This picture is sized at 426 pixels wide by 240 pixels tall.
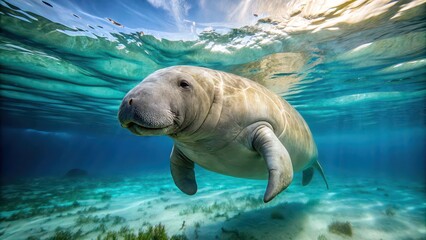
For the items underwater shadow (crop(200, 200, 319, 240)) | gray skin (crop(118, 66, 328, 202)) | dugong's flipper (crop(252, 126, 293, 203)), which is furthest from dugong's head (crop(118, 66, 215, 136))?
underwater shadow (crop(200, 200, 319, 240))

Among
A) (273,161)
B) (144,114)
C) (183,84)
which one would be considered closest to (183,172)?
(273,161)

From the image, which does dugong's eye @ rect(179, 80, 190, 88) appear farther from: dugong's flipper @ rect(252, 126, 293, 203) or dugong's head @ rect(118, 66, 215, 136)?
dugong's flipper @ rect(252, 126, 293, 203)

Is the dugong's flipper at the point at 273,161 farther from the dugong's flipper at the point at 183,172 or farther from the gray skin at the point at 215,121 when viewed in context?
the dugong's flipper at the point at 183,172

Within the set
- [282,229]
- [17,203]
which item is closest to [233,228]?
[282,229]

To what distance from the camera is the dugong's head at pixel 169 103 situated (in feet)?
6.41

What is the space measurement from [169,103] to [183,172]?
241 centimetres

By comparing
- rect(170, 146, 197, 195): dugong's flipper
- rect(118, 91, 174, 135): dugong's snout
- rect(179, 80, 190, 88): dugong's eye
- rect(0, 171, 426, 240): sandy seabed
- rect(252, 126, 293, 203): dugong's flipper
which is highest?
rect(179, 80, 190, 88): dugong's eye

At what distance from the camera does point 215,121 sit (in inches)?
113

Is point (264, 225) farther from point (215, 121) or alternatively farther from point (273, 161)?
point (215, 121)

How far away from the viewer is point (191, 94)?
2.54 meters

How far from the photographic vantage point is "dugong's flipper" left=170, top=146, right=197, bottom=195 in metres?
4.20

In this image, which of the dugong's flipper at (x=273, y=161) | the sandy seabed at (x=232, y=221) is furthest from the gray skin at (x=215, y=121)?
the sandy seabed at (x=232, y=221)

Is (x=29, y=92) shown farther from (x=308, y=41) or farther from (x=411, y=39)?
(x=411, y=39)

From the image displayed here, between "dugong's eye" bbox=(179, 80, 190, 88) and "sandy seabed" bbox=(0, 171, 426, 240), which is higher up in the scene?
"dugong's eye" bbox=(179, 80, 190, 88)
